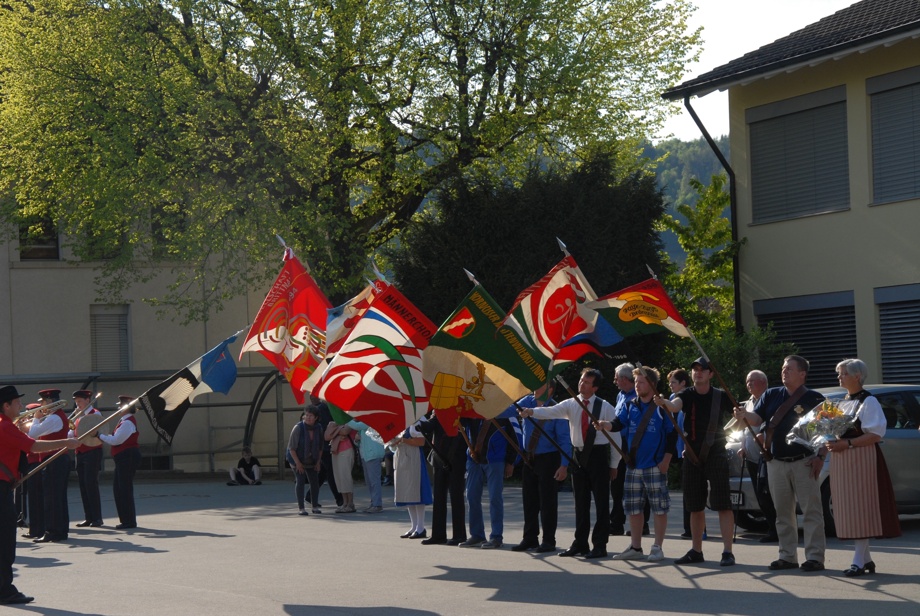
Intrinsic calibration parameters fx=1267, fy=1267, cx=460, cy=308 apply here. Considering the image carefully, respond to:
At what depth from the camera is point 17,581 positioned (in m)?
12.4

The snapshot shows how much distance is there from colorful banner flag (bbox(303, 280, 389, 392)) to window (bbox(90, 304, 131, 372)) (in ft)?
76.4

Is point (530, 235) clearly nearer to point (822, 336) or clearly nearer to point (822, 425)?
point (822, 336)

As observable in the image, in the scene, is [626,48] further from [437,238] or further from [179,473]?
[179,473]

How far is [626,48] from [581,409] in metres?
21.0

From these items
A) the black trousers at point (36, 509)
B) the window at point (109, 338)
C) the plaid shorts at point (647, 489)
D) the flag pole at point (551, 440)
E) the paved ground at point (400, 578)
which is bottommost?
the paved ground at point (400, 578)

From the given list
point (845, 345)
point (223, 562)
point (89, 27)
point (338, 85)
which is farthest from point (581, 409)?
point (89, 27)

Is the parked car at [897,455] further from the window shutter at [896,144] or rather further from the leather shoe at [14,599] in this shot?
the window shutter at [896,144]

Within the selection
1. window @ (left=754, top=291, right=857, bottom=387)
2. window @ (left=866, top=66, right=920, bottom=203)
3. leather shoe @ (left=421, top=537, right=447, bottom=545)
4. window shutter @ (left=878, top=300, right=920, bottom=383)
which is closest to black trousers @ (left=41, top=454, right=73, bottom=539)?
leather shoe @ (left=421, top=537, right=447, bottom=545)

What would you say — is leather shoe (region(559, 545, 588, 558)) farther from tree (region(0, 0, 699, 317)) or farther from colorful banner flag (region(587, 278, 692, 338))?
tree (region(0, 0, 699, 317))

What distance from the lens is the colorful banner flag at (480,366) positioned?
1170 centimetres

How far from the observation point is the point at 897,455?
14164mm

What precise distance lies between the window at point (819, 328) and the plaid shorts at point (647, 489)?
1166 cm

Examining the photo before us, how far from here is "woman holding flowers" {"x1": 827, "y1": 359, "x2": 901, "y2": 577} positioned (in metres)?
10.5

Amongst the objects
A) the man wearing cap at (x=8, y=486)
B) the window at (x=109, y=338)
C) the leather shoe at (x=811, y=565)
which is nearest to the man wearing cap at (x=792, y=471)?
the leather shoe at (x=811, y=565)
